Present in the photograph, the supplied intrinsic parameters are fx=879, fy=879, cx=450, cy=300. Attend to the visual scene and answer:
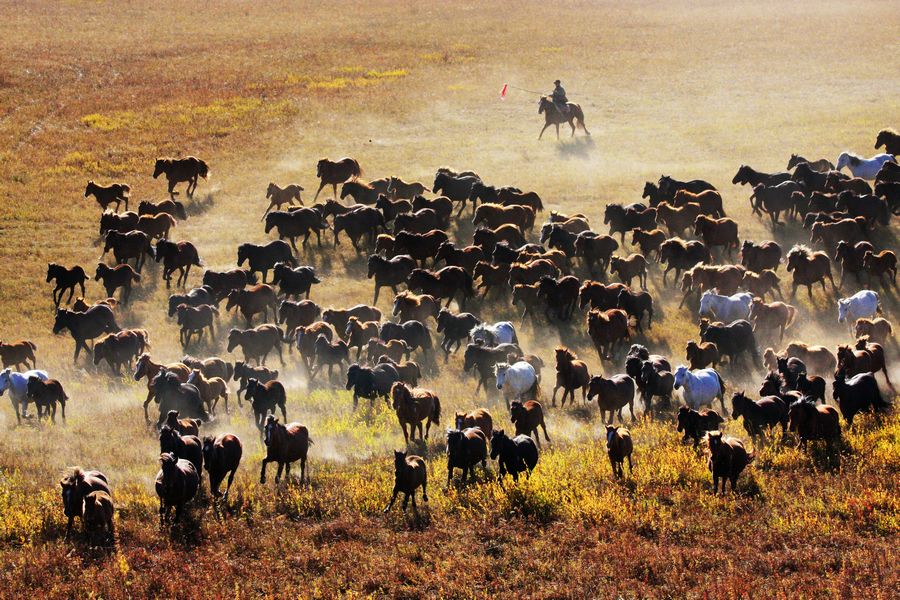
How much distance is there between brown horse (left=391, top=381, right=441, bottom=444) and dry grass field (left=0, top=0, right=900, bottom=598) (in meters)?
0.61

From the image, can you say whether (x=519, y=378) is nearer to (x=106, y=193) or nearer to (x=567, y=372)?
(x=567, y=372)

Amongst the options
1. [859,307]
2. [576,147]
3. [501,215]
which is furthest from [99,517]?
[576,147]

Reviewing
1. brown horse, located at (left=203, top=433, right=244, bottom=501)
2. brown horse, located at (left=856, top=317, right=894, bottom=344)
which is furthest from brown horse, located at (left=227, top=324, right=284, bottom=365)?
brown horse, located at (left=856, top=317, right=894, bottom=344)

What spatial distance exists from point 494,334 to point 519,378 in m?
3.04

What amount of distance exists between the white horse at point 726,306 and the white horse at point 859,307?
256 centimetres

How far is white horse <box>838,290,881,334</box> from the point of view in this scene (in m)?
24.4

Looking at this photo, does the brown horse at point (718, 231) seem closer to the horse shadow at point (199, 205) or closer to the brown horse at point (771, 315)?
the brown horse at point (771, 315)

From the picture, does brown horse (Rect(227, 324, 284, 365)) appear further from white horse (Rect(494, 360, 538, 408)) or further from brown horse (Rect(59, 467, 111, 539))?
brown horse (Rect(59, 467, 111, 539))

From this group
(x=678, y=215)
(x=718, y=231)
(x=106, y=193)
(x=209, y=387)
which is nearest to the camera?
(x=209, y=387)

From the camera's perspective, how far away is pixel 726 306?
2481 cm

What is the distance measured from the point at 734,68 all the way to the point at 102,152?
1647 inches

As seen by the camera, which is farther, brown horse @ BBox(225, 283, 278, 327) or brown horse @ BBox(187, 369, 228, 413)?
brown horse @ BBox(225, 283, 278, 327)

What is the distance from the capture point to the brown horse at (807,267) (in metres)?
26.3

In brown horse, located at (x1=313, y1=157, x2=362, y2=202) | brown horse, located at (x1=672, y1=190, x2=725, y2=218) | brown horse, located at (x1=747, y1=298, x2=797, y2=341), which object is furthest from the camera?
brown horse, located at (x1=313, y1=157, x2=362, y2=202)
